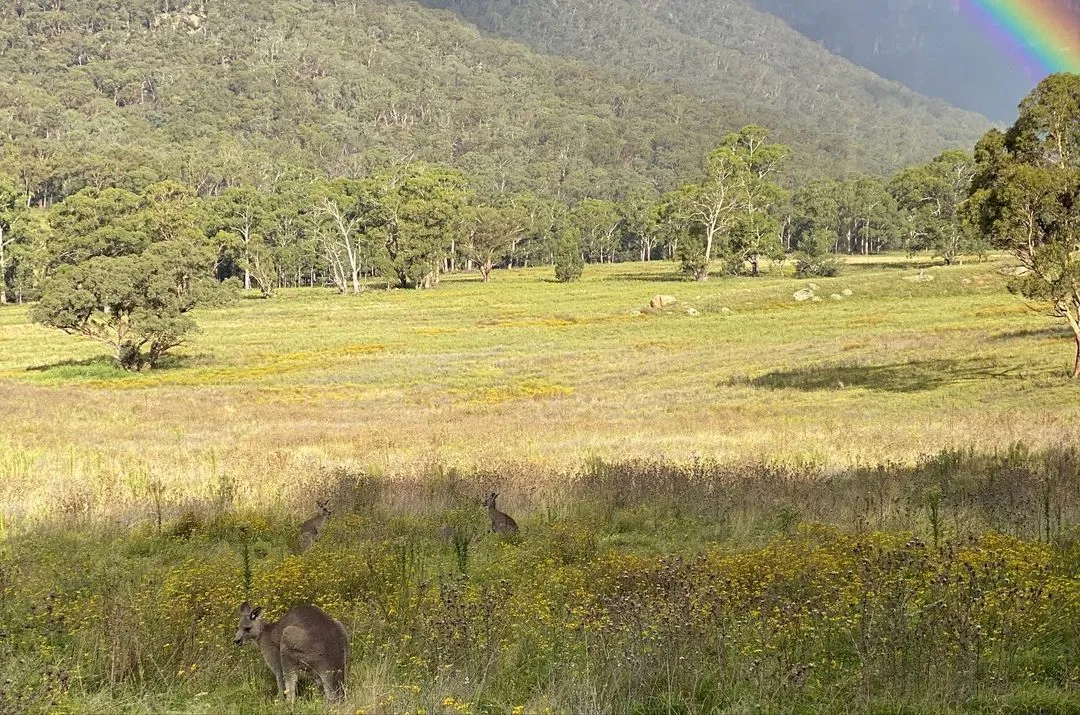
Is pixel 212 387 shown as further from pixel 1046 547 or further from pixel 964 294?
pixel 964 294

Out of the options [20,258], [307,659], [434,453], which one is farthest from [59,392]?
[20,258]

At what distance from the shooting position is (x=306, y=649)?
5.27m

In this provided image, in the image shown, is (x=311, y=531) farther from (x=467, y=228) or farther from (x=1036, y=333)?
(x=467, y=228)

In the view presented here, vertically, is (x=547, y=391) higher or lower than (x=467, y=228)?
lower

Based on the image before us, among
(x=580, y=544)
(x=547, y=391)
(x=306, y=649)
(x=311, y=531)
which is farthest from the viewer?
(x=547, y=391)

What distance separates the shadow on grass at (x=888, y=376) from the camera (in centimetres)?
2939

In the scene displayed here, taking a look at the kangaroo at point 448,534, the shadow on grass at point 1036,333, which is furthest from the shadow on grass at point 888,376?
the kangaroo at point 448,534

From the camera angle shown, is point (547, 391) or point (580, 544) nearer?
point (580, 544)

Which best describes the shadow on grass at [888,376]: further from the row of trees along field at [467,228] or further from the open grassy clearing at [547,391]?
the row of trees along field at [467,228]

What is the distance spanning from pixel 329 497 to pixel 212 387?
28139 mm

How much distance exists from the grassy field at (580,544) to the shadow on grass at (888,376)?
24cm

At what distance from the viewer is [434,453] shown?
62.2ft

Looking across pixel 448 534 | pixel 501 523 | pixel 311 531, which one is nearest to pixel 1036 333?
pixel 501 523

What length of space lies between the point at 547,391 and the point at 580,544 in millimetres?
24937
